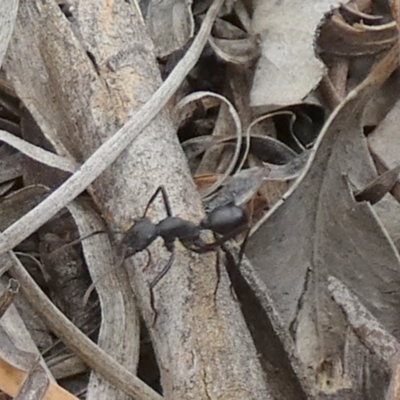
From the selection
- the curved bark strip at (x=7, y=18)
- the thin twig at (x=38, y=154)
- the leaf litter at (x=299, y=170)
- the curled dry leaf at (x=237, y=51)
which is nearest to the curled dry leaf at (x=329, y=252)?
the leaf litter at (x=299, y=170)

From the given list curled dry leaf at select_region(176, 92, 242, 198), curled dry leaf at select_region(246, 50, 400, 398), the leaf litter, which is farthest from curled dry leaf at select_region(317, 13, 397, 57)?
curled dry leaf at select_region(176, 92, 242, 198)

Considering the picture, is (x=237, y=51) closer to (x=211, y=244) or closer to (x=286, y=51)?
(x=286, y=51)

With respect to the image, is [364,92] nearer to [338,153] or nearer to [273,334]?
[338,153]

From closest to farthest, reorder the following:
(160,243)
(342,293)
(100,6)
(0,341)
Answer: (0,341), (342,293), (160,243), (100,6)

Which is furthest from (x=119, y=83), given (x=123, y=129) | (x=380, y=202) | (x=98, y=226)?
(x=380, y=202)

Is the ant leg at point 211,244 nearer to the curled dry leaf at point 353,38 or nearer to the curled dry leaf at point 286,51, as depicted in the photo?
the curled dry leaf at point 286,51

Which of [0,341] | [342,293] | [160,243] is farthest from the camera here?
[160,243]

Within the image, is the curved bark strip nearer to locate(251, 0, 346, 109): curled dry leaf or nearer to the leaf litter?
the leaf litter
